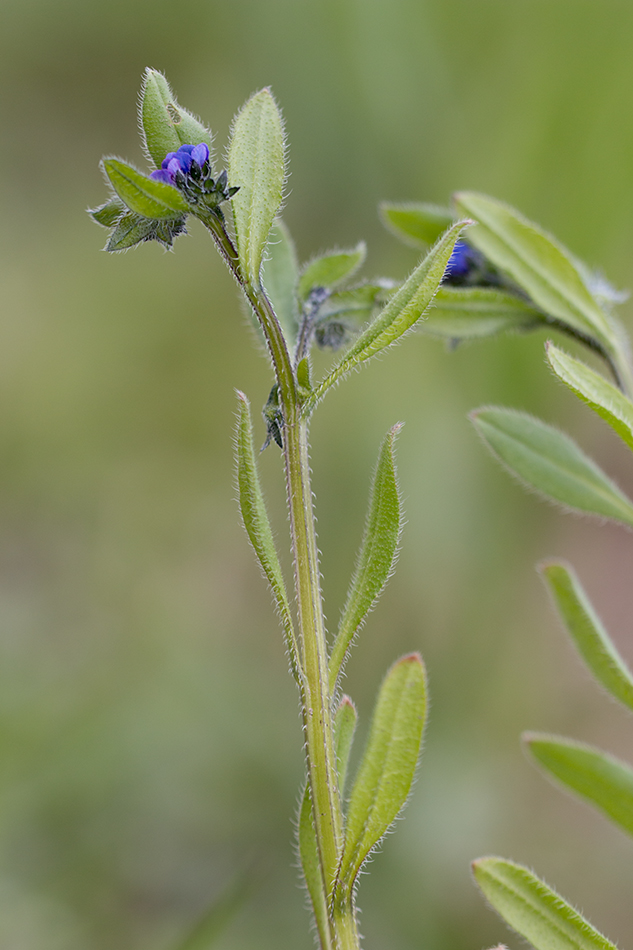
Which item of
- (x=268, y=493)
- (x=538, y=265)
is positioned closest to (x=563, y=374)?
(x=538, y=265)

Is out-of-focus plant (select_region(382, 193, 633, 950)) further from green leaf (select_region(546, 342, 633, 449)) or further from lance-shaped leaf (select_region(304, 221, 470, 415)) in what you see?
lance-shaped leaf (select_region(304, 221, 470, 415))

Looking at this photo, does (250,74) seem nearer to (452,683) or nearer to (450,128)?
(450,128)

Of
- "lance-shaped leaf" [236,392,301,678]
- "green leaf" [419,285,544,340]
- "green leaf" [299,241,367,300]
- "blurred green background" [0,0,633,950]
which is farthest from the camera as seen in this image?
"blurred green background" [0,0,633,950]

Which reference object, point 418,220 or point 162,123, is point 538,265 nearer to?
point 418,220

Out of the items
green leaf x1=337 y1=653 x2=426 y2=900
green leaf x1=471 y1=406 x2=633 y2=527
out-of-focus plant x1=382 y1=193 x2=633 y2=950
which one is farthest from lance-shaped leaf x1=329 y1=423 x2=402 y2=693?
green leaf x1=471 y1=406 x2=633 y2=527

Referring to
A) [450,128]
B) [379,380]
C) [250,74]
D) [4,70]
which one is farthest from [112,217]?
[4,70]
